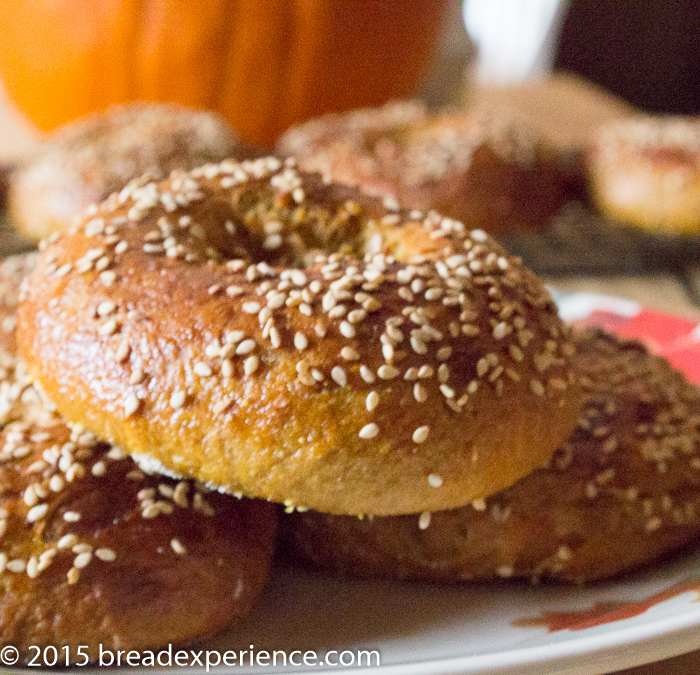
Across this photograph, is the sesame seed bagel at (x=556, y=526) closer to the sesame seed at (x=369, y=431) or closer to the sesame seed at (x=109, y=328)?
the sesame seed at (x=369, y=431)

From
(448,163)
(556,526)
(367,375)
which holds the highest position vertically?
(367,375)

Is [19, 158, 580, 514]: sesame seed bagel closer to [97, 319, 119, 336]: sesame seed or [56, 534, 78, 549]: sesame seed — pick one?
[97, 319, 119, 336]: sesame seed

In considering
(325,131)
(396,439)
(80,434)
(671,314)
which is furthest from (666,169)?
(80,434)

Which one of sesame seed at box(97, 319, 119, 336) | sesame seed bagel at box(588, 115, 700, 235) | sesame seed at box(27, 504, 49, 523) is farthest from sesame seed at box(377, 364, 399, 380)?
sesame seed bagel at box(588, 115, 700, 235)

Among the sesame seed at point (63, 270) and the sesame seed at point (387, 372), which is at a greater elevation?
the sesame seed at point (387, 372)

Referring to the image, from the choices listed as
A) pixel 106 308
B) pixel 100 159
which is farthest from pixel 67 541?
pixel 100 159

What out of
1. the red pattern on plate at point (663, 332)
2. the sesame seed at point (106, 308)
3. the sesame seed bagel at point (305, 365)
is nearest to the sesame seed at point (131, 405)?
the sesame seed bagel at point (305, 365)

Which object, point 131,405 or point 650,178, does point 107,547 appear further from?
point 650,178

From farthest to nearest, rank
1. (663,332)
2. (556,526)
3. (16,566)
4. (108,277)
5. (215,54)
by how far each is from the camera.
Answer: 1. (215,54)
2. (663,332)
3. (556,526)
4. (108,277)
5. (16,566)

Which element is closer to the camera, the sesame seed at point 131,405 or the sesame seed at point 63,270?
the sesame seed at point 131,405

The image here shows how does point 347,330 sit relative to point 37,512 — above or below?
above
